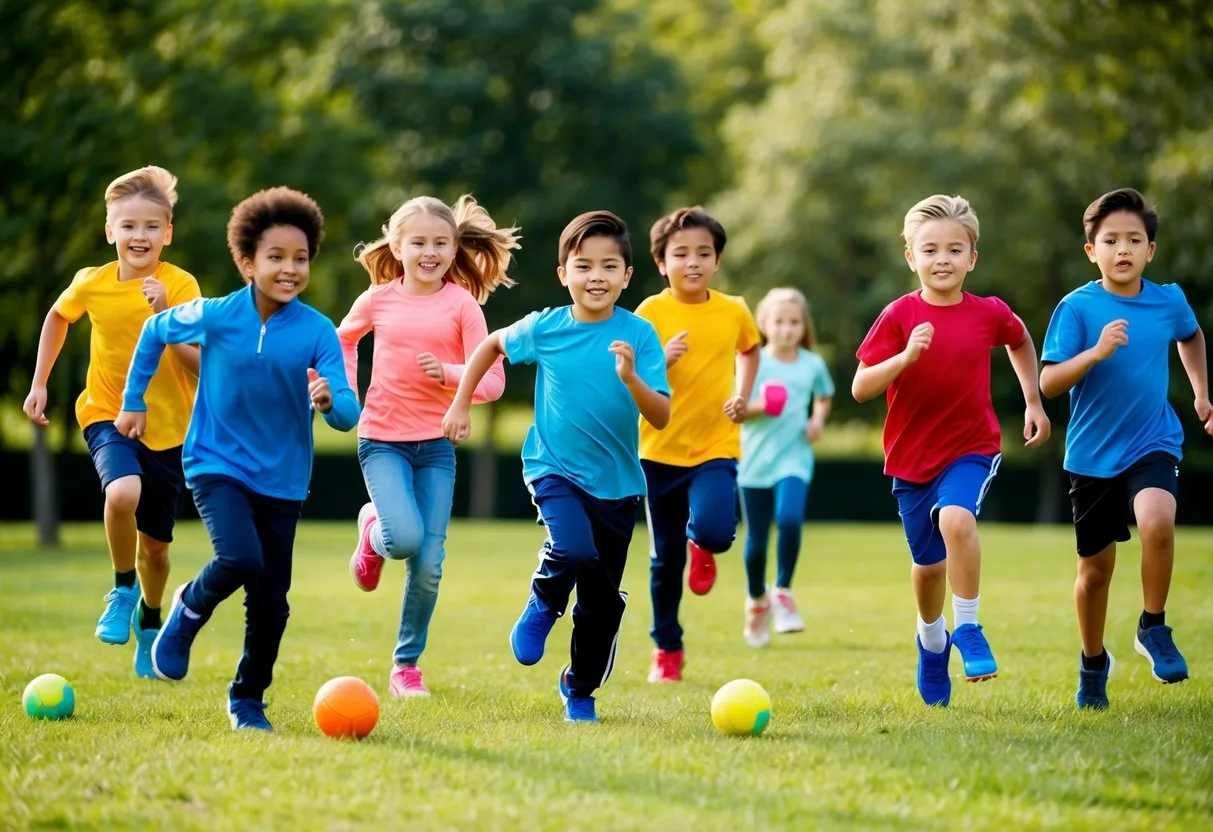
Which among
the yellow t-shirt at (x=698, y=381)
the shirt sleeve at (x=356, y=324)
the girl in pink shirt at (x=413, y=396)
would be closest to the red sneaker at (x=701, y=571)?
the yellow t-shirt at (x=698, y=381)

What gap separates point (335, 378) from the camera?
6316 mm

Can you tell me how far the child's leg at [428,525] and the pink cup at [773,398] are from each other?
11.2 ft

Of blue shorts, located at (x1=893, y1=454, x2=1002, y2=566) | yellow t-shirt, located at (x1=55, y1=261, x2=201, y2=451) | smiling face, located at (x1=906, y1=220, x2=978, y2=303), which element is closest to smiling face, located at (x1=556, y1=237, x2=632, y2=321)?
smiling face, located at (x1=906, y1=220, x2=978, y2=303)

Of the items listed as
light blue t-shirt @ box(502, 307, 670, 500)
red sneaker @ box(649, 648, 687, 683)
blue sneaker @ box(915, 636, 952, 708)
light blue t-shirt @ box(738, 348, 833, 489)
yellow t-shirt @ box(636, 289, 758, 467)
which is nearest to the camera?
light blue t-shirt @ box(502, 307, 670, 500)

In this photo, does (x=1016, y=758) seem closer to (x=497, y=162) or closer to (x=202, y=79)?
(x=202, y=79)

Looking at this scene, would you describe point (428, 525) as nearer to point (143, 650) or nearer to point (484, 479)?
point (143, 650)

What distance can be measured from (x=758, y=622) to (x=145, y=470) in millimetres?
4476

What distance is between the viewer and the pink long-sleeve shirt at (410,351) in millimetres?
7742

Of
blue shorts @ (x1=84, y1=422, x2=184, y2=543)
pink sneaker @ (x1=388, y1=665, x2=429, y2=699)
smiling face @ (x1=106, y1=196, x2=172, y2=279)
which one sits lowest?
pink sneaker @ (x1=388, y1=665, x2=429, y2=699)

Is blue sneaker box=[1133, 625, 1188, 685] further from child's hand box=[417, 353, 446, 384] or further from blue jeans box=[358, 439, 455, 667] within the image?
child's hand box=[417, 353, 446, 384]

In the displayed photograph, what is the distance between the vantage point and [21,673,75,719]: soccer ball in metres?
6.93

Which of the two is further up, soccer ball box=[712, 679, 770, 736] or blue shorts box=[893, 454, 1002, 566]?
blue shorts box=[893, 454, 1002, 566]

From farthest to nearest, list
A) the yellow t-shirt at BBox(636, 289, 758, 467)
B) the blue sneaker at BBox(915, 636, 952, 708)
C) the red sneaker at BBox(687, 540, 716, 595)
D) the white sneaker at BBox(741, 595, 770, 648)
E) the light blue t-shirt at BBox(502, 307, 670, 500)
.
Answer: the white sneaker at BBox(741, 595, 770, 648), the red sneaker at BBox(687, 540, 716, 595), the yellow t-shirt at BBox(636, 289, 758, 467), the blue sneaker at BBox(915, 636, 952, 708), the light blue t-shirt at BBox(502, 307, 670, 500)

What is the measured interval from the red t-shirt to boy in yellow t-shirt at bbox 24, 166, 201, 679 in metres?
3.73
